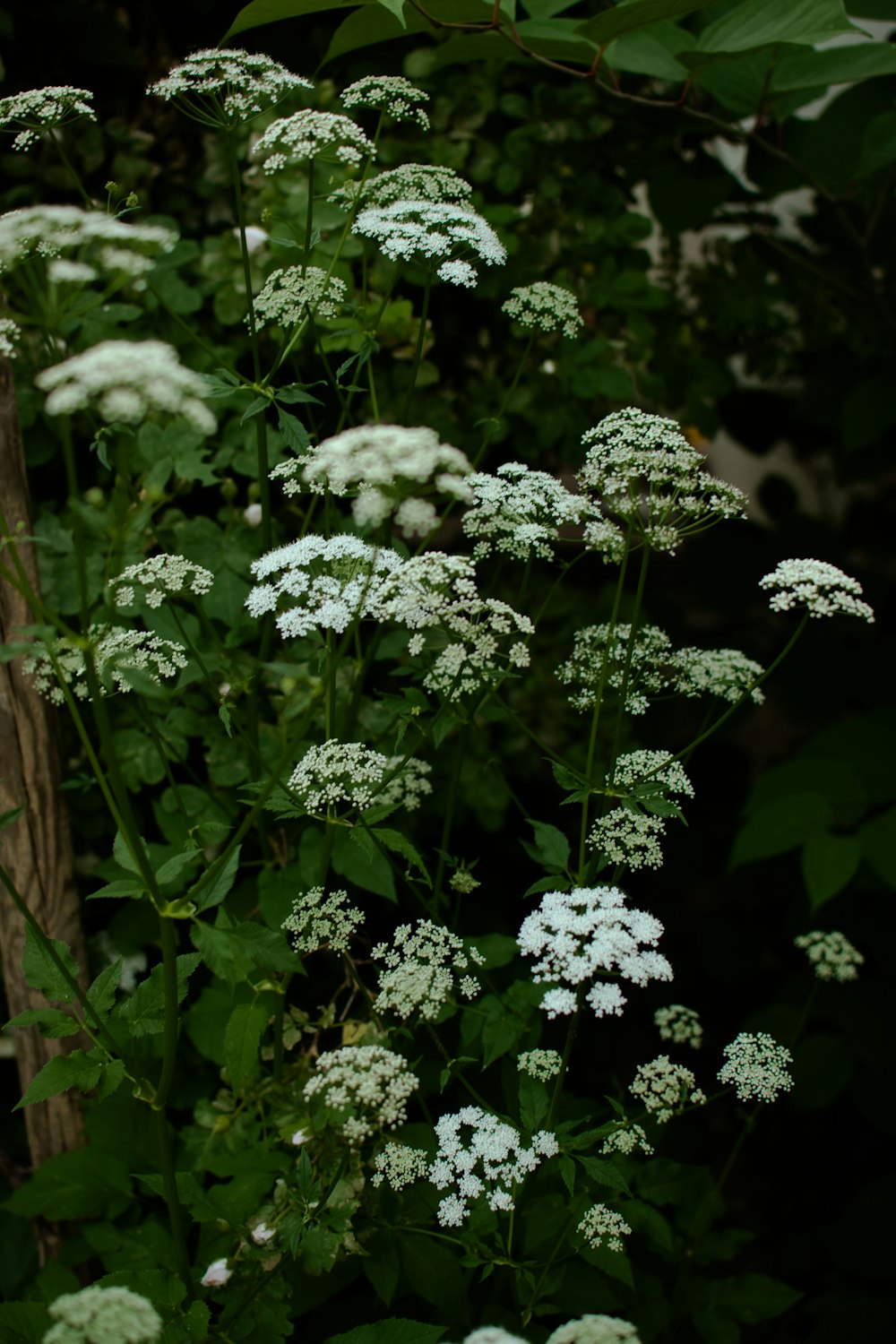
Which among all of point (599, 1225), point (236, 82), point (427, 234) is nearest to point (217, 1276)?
point (599, 1225)

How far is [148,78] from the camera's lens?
2.41 metres

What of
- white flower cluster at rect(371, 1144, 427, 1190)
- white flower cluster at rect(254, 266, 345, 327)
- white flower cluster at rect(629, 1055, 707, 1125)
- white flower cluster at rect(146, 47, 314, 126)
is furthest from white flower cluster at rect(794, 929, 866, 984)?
white flower cluster at rect(146, 47, 314, 126)

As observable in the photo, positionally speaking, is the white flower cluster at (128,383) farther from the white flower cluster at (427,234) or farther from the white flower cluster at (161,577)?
the white flower cluster at (427,234)

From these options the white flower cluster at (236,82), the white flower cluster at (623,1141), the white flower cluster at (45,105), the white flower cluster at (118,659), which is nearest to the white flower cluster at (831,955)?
Result: the white flower cluster at (623,1141)

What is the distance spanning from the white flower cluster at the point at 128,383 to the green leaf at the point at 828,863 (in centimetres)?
152

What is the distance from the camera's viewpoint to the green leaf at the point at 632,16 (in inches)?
61.2

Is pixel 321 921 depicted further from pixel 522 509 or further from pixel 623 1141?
pixel 522 509

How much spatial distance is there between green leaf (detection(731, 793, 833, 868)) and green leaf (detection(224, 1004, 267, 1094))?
1.12 meters

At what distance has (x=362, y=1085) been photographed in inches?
48.3

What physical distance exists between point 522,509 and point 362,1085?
0.79 m

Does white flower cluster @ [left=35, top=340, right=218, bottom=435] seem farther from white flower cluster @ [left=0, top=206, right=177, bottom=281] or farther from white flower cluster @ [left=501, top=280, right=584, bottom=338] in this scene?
white flower cluster @ [left=501, top=280, right=584, bottom=338]

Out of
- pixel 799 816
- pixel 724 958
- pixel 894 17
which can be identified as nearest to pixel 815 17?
pixel 894 17

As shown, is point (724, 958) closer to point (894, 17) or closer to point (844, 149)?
point (844, 149)

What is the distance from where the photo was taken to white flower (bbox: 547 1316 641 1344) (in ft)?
3.32
